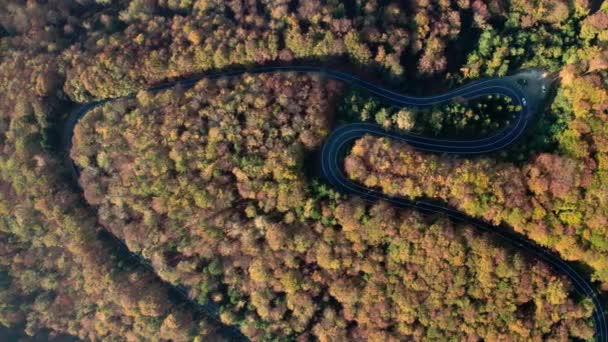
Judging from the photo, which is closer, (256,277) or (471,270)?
(471,270)

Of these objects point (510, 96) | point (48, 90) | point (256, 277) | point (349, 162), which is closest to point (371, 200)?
point (349, 162)

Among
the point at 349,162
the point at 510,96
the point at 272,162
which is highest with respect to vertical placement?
the point at 510,96

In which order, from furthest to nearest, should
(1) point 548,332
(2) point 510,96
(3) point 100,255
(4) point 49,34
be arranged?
(4) point 49,34 < (3) point 100,255 < (2) point 510,96 < (1) point 548,332

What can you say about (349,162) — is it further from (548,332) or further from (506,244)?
(548,332)

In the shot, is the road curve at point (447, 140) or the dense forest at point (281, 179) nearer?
the dense forest at point (281, 179)

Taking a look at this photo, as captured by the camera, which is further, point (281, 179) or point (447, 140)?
point (447, 140)

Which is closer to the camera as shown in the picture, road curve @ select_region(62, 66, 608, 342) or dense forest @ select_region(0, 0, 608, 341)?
dense forest @ select_region(0, 0, 608, 341)

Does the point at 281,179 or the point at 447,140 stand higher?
the point at 447,140

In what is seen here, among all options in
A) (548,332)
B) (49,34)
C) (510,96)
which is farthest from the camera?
(49,34)
